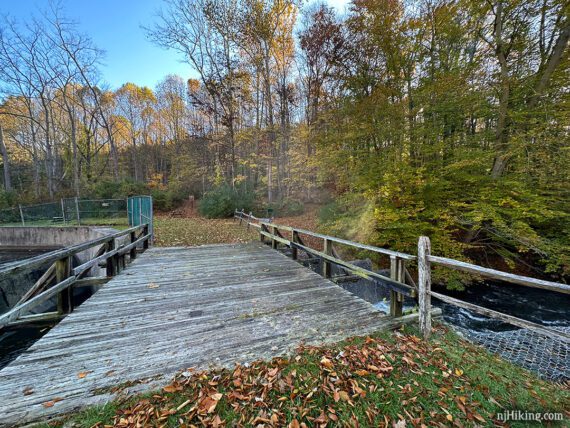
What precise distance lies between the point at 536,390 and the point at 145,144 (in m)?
31.1

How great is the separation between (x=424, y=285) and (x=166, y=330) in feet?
9.98

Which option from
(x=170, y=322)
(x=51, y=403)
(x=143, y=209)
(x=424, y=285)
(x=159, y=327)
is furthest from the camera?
(x=143, y=209)

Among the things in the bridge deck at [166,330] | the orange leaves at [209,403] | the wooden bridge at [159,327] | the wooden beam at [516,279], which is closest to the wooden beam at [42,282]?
the wooden bridge at [159,327]

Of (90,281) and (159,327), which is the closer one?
(159,327)

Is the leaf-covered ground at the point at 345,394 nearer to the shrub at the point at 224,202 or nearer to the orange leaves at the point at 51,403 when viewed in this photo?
the orange leaves at the point at 51,403

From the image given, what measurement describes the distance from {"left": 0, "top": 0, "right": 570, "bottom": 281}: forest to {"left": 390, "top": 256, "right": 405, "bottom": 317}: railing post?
168 inches

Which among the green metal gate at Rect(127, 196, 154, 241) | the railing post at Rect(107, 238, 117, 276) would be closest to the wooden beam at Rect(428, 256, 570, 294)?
the railing post at Rect(107, 238, 117, 276)

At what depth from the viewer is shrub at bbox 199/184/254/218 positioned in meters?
16.0

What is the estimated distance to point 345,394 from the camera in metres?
1.78

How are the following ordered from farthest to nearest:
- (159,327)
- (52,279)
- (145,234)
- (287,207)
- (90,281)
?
(287,207)
(145,234)
(90,281)
(52,279)
(159,327)

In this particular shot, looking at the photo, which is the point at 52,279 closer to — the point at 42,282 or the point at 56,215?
the point at 42,282

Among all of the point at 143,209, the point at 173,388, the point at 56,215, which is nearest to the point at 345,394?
the point at 173,388

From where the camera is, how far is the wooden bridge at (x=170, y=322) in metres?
1.83

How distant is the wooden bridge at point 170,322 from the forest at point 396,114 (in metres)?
4.49
